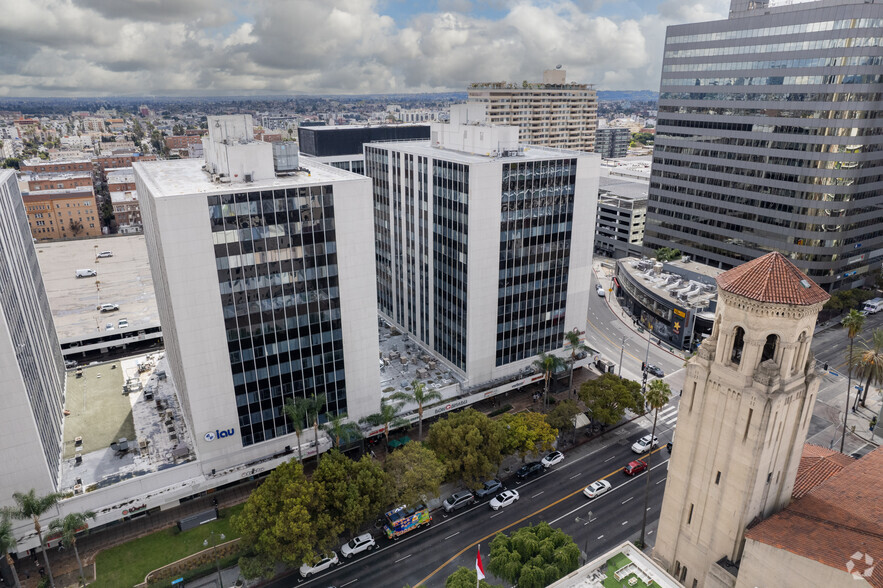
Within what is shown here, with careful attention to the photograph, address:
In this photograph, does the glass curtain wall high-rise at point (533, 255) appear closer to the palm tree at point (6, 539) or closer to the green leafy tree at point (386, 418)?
the green leafy tree at point (386, 418)

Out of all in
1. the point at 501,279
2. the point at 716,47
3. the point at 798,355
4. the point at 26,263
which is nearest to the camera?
the point at 798,355

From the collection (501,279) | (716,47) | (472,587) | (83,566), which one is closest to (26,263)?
(83,566)

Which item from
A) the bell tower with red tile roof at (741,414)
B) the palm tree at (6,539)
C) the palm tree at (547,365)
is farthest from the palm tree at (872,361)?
the palm tree at (6,539)

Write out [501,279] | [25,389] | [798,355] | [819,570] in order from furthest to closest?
[501,279] < [25,389] < [798,355] < [819,570]

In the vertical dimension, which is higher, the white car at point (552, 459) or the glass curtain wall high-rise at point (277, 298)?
the glass curtain wall high-rise at point (277, 298)

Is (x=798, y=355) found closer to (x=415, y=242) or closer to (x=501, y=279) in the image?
(x=501, y=279)

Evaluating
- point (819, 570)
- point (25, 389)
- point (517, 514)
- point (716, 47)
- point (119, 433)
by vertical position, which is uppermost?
point (716, 47)

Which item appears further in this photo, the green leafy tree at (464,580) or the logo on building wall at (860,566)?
the green leafy tree at (464,580)

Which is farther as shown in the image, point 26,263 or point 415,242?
point 415,242
